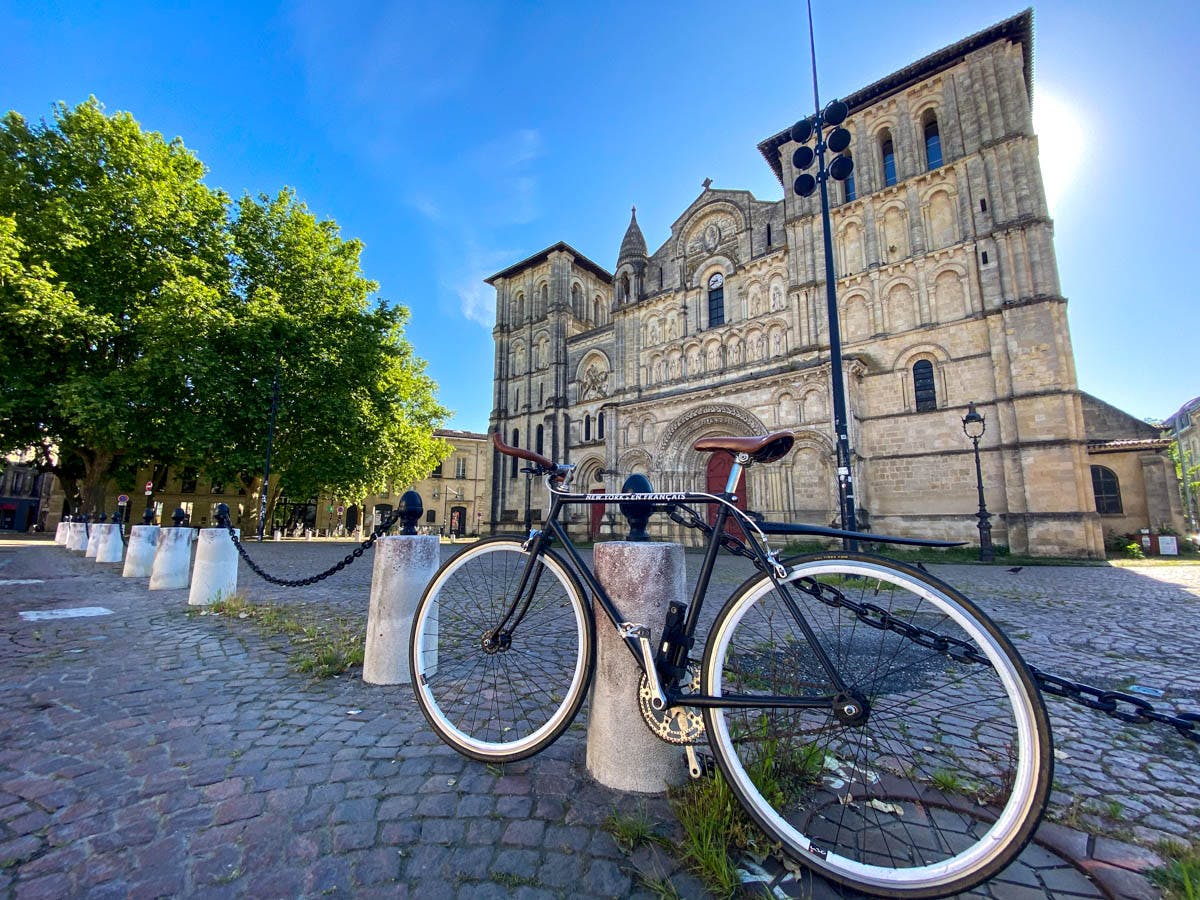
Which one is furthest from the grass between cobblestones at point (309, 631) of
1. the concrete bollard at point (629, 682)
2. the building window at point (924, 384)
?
the building window at point (924, 384)

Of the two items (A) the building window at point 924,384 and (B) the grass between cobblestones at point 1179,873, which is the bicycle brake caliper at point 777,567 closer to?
(B) the grass between cobblestones at point 1179,873

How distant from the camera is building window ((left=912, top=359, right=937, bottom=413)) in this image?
707 inches

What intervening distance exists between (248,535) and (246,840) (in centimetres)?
2984

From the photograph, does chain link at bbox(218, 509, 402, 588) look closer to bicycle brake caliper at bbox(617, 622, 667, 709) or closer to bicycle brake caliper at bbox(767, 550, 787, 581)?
bicycle brake caliper at bbox(617, 622, 667, 709)

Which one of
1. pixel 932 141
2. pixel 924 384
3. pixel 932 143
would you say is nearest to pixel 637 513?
pixel 924 384

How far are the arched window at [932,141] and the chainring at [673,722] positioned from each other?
2521cm

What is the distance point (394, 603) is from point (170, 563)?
6731 millimetres

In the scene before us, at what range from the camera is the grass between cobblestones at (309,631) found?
367 cm

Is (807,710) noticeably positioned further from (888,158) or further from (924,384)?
(888,158)

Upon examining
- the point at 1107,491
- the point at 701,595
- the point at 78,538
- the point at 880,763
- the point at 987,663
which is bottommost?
the point at 880,763

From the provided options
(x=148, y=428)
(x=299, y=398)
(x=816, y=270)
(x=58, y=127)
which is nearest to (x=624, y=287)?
(x=816, y=270)

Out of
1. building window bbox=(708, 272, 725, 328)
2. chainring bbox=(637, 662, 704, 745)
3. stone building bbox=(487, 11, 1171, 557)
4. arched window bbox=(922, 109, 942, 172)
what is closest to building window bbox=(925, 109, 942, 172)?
arched window bbox=(922, 109, 942, 172)

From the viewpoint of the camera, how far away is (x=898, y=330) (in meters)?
18.7

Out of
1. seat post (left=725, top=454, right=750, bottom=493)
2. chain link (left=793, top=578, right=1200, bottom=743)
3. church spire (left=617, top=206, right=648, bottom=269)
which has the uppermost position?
→ church spire (left=617, top=206, right=648, bottom=269)
